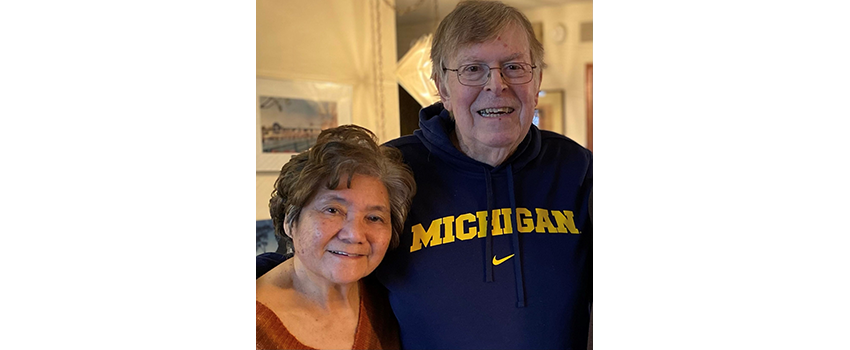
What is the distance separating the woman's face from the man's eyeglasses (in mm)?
197

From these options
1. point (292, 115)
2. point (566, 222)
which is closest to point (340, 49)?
point (292, 115)

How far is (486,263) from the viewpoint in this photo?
879 mm

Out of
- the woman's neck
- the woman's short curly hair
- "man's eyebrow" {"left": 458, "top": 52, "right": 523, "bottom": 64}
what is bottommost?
the woman's neck

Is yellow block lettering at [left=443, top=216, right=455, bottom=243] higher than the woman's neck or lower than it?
higher

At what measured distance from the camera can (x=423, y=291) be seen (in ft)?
2.92

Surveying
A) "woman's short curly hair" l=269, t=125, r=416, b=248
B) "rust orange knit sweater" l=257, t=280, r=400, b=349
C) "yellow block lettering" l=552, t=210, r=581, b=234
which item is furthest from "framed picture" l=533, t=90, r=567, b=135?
"rust orange knit sweater" l=257, t=280, r=400, b=349

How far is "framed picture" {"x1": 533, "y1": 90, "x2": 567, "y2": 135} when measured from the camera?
35.9 inches

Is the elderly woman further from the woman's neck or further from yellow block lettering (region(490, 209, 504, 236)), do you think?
yellow block lettering (region(490, 209, 504, 236))

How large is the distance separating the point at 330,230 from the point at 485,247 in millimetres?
238

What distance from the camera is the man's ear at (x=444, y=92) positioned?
2.84ft

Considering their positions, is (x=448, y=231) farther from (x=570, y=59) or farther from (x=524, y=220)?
(x=570, y=59)
